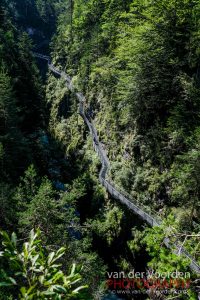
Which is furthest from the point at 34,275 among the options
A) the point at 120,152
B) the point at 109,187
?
the point at 120,152

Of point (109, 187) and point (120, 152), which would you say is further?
point (120, 152)

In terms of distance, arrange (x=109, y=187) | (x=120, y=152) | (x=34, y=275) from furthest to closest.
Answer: (x=120, y=152) < (x=109, y=187) < (x=34, y=275)

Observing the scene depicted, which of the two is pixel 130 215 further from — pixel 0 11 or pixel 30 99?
pixel 0 11

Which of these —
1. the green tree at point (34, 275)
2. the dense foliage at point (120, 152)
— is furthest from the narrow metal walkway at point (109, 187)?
the green tree at point (34, 275)

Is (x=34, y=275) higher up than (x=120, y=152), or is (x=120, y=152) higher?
(x=120, y=152)

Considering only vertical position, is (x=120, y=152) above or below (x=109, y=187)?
above

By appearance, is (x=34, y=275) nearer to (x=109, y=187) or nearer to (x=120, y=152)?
(x=109, y=187)

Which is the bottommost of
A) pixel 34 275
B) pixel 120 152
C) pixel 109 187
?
pixel 34 275

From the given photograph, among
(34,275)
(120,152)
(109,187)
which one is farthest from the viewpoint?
(120,152)

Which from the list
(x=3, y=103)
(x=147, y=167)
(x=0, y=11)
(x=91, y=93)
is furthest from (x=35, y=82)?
(x=147, y=167)

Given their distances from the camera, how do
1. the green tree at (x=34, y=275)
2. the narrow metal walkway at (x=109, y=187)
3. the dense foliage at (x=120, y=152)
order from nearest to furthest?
the green tree at (x=34, y=275) < the narrow metal walkway at (x=109, y=187) < the dense foliage at (x=120, y=152)

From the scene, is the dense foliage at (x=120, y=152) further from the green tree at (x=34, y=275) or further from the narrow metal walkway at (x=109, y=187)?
the green tree at (x=34, y=275)

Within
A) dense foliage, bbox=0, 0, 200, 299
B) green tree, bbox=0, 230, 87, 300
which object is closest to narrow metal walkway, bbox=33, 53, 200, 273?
dense foliage, bbox=0, 0, 200, 299
